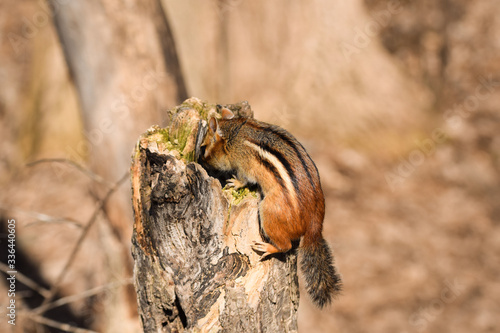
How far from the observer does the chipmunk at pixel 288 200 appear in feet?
9.70

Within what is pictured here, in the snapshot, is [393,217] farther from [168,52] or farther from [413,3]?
[168,52]

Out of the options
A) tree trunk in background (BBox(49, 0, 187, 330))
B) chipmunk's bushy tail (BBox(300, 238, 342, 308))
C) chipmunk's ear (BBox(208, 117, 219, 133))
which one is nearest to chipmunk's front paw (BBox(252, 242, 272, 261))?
chipmunk's bushy tail (BBox(300, 238, 342, 308))

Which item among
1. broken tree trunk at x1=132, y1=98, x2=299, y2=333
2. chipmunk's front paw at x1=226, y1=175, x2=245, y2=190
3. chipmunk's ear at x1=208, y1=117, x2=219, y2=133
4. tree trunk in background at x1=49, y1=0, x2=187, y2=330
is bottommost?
broken tree trunk at x1=132, y1=98, x2=299, y2=333

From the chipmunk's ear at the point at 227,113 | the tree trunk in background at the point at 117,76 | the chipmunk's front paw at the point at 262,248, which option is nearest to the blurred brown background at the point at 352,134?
the tree trunk in background at the point at 117,76

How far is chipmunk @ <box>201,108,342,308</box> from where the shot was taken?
2.96 m

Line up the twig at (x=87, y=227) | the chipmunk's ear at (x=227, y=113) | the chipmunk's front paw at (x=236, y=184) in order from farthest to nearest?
1. the twig at (x=87, y=227)
2. the chipmunk's ear at (x=227, y=113)
3. the chipmunk's front paw at (x=236, y=184)

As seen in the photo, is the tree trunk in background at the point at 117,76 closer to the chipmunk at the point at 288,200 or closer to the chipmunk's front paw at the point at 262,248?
the chipmunk at the point at 288,200

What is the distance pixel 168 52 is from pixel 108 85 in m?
0.96

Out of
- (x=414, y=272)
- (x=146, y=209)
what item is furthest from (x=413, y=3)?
(x=146, y=209)

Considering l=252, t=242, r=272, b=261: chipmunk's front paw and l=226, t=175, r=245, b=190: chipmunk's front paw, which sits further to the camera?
l=226, t=175, r=245, b=190: chipmunk's front paw

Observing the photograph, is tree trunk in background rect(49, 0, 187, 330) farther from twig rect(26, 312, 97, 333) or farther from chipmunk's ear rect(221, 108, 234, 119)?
chipmunk's ear rect(221, 108, 234, 119)

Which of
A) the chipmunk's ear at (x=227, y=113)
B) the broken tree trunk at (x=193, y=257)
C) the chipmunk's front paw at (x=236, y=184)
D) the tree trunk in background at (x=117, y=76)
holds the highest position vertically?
the tree trunk in background at (x=117, y=76)

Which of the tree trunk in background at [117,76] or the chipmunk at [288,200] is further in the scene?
the tree trunk in background at [117,76]

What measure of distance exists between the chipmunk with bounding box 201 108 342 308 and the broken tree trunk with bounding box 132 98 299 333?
0.48 feet
